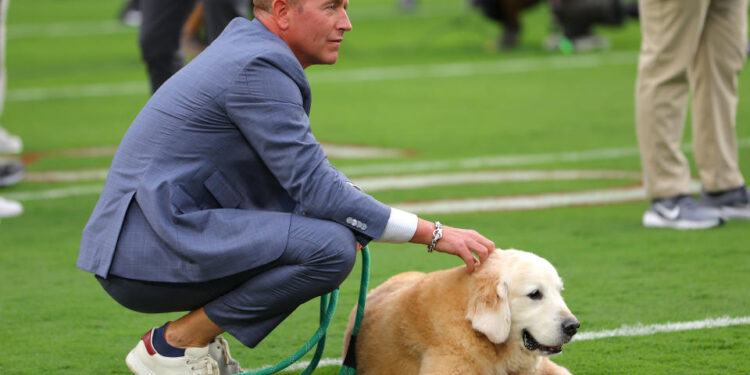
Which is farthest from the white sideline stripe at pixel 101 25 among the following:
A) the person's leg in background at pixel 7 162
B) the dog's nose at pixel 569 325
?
the dog's nose at pixel 569 325

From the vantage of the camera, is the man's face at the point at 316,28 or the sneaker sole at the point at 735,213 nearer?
the man's face at the point at 316,28

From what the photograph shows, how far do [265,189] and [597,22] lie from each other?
1050 cm

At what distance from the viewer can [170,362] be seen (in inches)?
133

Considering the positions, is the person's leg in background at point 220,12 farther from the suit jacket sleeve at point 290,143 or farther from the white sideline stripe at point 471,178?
the suit jacket sleeve at point 290,143

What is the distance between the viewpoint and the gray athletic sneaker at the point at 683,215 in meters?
5.65

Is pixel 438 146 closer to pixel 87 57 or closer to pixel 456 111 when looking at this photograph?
pixel 456 111

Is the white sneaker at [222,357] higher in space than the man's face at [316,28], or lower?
lower

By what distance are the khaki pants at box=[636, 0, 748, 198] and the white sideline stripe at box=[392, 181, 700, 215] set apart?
2.24 ft

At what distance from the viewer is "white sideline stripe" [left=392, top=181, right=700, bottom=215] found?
6301 mm

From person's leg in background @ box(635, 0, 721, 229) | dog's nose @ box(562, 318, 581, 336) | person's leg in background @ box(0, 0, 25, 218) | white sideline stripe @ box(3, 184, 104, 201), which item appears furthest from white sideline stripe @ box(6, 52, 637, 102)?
dog's nose @ box(562, 318, 581, 336)

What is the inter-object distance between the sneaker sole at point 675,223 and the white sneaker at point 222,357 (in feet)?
9.21

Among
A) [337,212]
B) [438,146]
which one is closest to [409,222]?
[337,212]

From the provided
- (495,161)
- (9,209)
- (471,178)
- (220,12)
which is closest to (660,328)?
(220,12)

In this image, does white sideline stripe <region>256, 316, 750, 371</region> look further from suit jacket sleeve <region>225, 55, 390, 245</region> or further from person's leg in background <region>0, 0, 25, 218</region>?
person's leg in background <region>0, 0, 25, 218</region>
